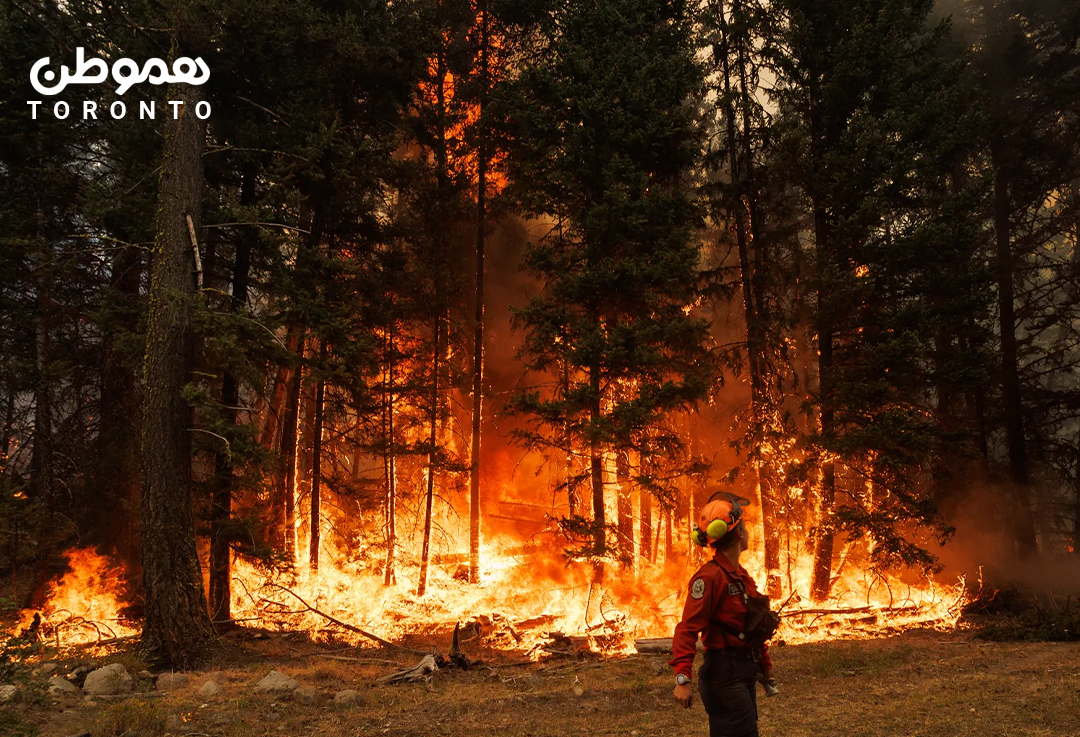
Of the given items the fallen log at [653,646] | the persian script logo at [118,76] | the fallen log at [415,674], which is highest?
the persian script logo at [118,76]

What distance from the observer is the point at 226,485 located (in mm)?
13023

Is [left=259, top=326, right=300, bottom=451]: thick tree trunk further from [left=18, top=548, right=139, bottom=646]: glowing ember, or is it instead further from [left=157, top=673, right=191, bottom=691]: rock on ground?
[left=157, top=673, right=191, bottom=691]: rock on ground

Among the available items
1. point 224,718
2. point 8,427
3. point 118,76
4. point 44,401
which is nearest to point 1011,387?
point 224,718

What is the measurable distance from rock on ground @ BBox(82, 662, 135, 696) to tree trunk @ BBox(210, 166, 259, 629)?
10.5 feet

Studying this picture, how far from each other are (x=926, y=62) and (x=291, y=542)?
19.8 meters

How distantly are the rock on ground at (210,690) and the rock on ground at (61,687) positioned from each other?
5.65 ft

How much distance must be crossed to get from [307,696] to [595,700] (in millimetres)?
3834

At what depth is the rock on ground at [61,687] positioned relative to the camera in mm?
8523

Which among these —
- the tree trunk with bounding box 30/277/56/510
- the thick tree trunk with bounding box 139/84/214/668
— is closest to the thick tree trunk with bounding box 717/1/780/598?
the thick tree trunk with bounding box 139/84/214/668

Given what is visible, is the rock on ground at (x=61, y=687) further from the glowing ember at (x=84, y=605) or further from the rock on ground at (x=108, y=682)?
the glowing ember at (x=84, y=605)

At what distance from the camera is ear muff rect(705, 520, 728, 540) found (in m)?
4.54

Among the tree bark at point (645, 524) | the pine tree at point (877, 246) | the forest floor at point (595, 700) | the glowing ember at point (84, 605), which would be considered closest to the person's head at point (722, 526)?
the forest floor at point (595, 700)

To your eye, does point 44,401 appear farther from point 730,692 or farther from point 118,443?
point 730,692

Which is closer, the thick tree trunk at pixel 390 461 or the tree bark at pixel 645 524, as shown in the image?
the thick tree trunk at pixel 390 461
